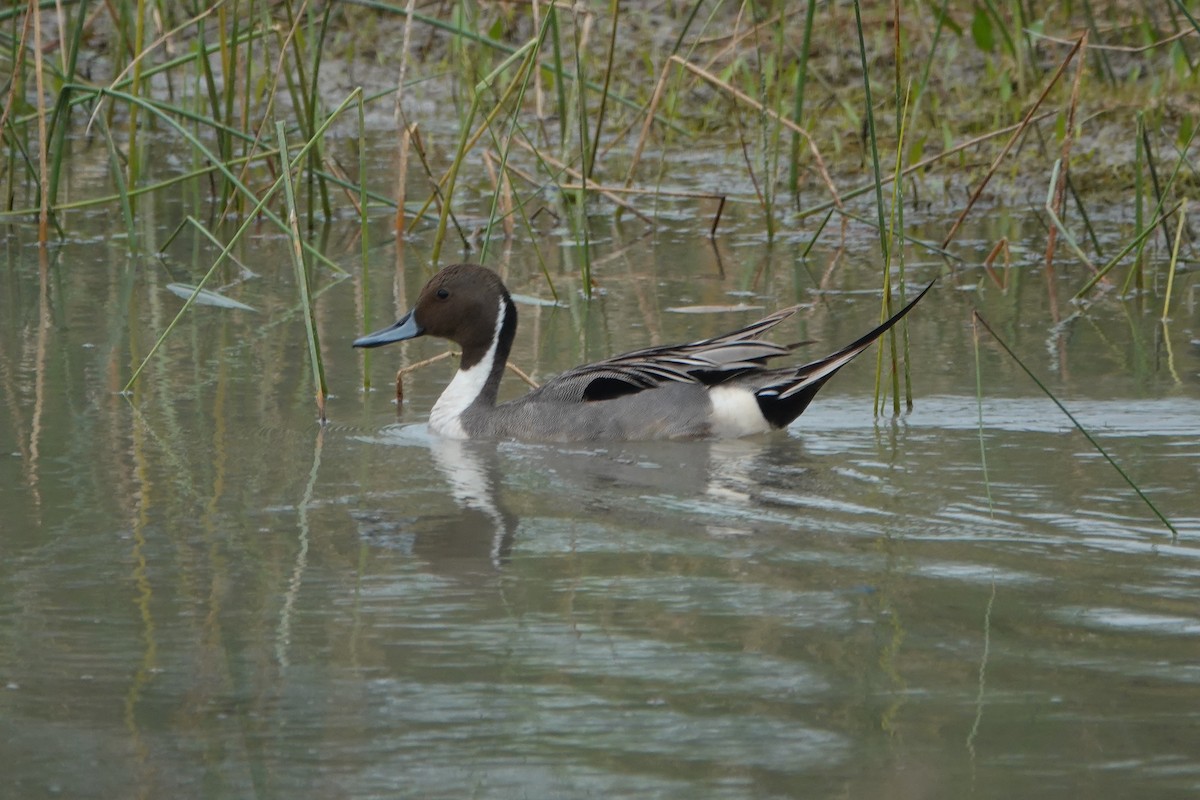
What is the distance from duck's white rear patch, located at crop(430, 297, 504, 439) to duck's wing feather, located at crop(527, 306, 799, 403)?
30 centimetres

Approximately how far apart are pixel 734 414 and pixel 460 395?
3.00 ft

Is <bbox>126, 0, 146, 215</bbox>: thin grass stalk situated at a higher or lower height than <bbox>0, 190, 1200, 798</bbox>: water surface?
higher

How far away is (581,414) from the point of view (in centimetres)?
596

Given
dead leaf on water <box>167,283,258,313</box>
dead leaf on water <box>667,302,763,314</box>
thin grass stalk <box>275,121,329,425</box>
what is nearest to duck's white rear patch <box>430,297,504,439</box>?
thin grass stalk <box>275,121,329,425</box>

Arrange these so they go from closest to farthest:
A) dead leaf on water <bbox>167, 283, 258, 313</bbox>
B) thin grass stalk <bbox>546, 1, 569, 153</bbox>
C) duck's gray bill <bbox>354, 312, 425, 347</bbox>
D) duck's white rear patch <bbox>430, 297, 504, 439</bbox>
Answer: duck's white rear patch <bbox>430, 297, 504, 439</bbox>, duck's gray bill <bbox>354, 312, 425, 347</bbox>, thin grass stalk <bbox>546, 1, 569, 153</bbox>, dead leaf on water <bbox>167, 283, 258, 313</bbox>

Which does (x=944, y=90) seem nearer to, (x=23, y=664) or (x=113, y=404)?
(x=113, y=404)

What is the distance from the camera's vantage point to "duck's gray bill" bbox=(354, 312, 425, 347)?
20.7ft

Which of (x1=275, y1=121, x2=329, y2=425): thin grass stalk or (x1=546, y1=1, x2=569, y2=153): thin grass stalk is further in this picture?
(x1=546, y1=1, x2=569, y2=153): thin grass stalk

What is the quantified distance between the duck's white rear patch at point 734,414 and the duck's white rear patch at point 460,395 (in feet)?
2.68

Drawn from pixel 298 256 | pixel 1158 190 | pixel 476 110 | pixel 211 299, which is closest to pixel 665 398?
pixel 298 256

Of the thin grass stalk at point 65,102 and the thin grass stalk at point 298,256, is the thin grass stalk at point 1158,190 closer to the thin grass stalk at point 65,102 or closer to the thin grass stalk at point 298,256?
the thin grass stalk at point 298,256

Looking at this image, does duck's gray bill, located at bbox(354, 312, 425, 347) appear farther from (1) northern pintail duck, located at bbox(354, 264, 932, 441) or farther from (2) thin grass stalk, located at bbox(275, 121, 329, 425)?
(2) thin grass stalk, located at bbox(275, 121, 329, 425)

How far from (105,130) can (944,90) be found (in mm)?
5268

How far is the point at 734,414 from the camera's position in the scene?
19.9 ft
